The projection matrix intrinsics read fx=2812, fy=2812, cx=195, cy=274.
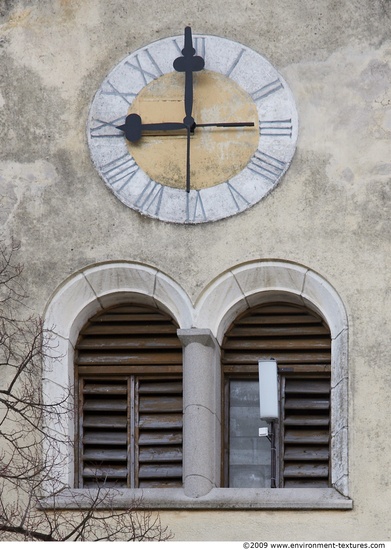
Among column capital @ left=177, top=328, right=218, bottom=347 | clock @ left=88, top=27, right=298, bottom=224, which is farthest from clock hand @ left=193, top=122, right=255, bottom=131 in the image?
column capital @ left=177, top=328, right=218, bottom=347

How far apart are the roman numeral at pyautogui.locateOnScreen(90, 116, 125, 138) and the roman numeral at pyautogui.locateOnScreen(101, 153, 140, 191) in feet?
0.63

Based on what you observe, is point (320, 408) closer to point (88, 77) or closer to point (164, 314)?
point (164, 314)

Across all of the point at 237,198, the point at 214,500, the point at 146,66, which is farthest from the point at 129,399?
the point at 146,66

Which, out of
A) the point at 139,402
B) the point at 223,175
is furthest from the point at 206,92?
the point at 139,402

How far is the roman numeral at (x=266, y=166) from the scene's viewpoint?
66.3 feet

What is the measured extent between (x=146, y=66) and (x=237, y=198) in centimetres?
125

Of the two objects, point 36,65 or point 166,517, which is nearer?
point 166,517

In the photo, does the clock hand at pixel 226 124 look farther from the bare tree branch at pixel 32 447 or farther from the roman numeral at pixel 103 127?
the bare tree branch at pixel 32 447

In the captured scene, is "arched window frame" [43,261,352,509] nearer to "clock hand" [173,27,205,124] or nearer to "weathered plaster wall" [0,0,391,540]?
"weathered plaster wall" [0,0,391,540]

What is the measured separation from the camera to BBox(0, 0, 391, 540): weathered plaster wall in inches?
778

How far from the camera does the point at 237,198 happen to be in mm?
20172

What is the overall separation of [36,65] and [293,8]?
194cm

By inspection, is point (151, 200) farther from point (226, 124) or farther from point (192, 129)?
point (226, 124)

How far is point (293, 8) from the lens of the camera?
67.7 feet
